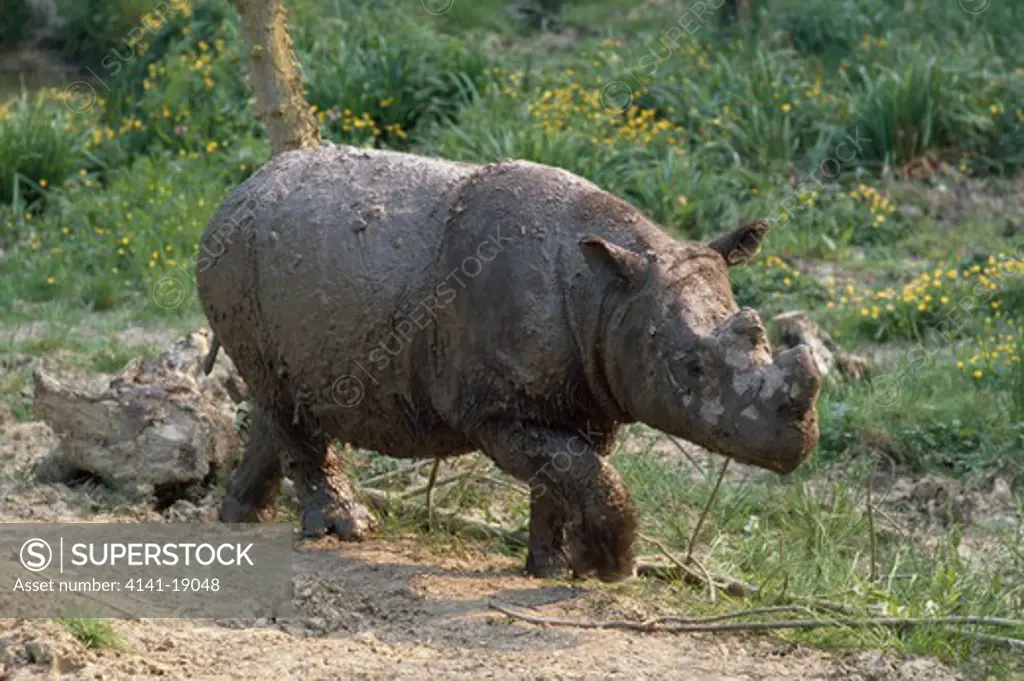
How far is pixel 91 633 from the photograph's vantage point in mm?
5988

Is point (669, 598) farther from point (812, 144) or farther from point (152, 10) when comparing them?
point (152, 10)

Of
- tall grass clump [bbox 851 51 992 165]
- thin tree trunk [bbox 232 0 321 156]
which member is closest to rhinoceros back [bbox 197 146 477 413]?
thin tree trunk [bbox 232 0 321 156]

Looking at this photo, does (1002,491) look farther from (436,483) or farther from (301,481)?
(301,481)

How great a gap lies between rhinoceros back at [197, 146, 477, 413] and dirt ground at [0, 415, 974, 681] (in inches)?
31.3

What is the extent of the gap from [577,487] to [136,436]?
88.6 inches

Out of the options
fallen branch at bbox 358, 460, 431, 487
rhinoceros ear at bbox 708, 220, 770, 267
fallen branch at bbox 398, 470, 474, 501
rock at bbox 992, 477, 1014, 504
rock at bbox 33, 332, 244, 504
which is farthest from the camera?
rock at bbox 992, 477, 1014, 504

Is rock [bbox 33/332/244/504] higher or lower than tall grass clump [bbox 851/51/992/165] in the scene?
lower

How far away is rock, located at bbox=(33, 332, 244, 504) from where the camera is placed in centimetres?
822

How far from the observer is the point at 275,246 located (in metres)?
7.55

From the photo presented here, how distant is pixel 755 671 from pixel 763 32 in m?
9.30

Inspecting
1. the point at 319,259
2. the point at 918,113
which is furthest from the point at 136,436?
the point at 918,113

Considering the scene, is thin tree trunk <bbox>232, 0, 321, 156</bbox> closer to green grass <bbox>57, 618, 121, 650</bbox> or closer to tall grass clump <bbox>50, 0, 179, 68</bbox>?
green grass <bbox>57, 618, 121, 650</bbox>

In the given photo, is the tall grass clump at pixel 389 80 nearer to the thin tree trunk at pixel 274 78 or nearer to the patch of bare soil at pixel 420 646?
the thin tree trunk at pixel 274 78

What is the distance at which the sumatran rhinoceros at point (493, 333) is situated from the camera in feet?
21.8
